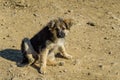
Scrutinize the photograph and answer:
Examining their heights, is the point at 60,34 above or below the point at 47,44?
above

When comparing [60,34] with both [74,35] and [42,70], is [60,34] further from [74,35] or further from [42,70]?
[74,35]

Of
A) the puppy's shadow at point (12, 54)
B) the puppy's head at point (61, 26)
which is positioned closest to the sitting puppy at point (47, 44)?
the puppy's head at point (61, 26)

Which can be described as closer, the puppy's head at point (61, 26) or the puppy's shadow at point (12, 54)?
the puppy's head at point (61, 26)

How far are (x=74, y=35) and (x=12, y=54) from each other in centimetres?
176

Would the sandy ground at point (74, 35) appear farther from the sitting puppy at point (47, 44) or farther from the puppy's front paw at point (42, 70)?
the sitting puppy at point (47, 44)

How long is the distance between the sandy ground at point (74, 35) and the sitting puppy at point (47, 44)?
22cm

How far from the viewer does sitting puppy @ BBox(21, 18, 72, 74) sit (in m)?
9.79

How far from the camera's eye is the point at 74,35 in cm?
1165

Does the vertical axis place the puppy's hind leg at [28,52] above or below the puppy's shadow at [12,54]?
above

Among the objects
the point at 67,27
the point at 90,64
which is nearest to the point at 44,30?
the point at 67,27

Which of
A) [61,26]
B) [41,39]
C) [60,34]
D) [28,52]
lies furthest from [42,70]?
[61,26]

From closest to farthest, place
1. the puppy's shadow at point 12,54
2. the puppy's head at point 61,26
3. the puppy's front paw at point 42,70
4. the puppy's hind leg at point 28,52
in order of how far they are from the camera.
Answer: the puppy's head at point 61,26 → the puppy's front paw at point 42,70 → the puppy's hind leg at point 28,52 → the puppy's shadow at point 12,54

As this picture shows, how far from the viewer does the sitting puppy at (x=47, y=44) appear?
9789 mm

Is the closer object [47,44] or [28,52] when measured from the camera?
[47,44]
